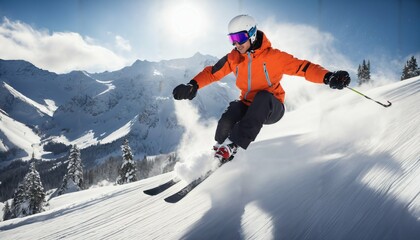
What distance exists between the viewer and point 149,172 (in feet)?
332

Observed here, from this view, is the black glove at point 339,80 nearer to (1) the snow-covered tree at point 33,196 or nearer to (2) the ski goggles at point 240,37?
(2) the ski goggles at point 240,37

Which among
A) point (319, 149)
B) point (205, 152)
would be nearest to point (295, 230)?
point (319, 149)

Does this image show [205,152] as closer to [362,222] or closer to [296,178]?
[296,178]

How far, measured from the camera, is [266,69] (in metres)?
4.25

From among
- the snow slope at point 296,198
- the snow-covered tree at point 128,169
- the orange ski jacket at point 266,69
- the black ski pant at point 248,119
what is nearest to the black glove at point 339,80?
the orange ski jacket at point 266,69

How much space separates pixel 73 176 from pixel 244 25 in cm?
3863

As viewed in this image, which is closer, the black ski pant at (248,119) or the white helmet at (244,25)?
the black ski pant at (248,119)

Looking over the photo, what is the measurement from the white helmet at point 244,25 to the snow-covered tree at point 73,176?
3737 cm

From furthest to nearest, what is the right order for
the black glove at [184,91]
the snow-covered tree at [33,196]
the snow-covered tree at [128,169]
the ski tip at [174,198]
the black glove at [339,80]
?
the snow-covered tree at [33,196] → the snow-covered tree at [128,169] → the black glove at [184,91] → the black glove at [339,80] → the ski tip at [174,198]

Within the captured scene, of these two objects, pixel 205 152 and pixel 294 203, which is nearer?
pixel 294 203

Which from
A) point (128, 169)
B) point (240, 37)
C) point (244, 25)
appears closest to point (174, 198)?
point (240, 37)

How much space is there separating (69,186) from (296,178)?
39.6 meters

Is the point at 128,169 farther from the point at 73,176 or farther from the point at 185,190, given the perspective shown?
the point at 185,190

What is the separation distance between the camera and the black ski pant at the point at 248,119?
12.1 ft
